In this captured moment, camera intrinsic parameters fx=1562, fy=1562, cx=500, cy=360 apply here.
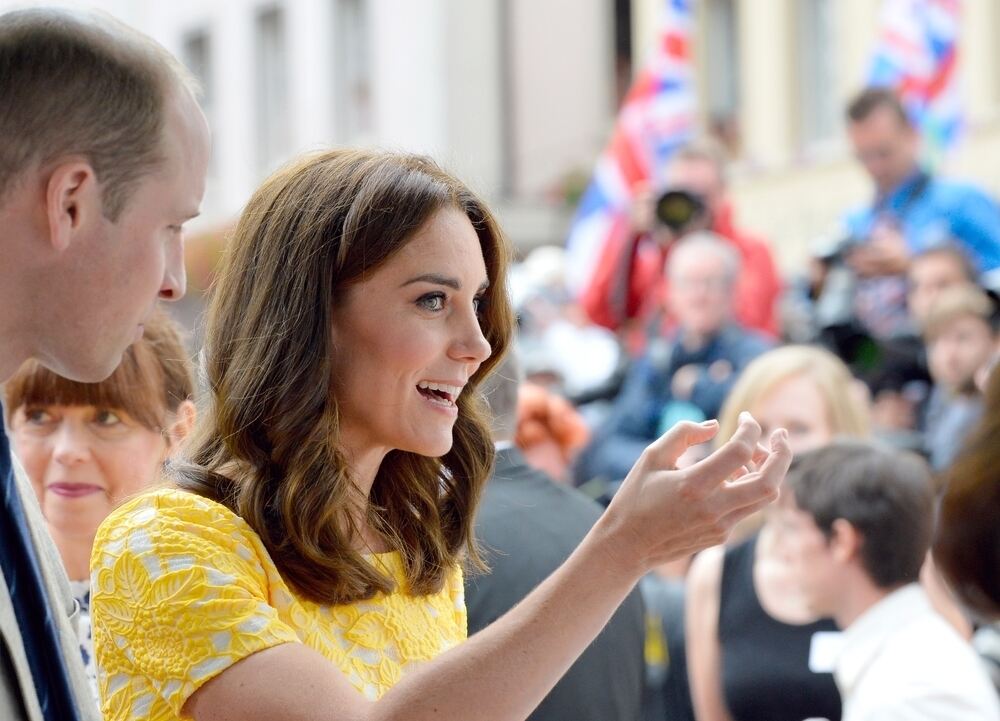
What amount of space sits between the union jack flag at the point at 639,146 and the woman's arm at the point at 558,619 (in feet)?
26.7

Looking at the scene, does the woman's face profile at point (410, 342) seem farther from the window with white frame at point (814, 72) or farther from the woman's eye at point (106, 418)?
the window with white frame at point (814, 72)

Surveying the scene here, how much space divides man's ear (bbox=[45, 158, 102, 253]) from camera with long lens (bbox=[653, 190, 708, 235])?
17.2ft

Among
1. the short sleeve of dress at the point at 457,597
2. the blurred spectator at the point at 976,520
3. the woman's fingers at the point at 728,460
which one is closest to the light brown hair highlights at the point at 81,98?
the woman's fingers at the point at 728,460

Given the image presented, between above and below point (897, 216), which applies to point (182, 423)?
above

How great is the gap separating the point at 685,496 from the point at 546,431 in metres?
3.71

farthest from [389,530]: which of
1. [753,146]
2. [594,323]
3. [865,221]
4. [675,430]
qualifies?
[753,146]

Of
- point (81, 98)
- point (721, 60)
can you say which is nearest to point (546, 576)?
point (81, 98)

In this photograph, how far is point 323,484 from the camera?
2262mm

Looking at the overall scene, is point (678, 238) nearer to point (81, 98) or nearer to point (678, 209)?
point (678, 209)

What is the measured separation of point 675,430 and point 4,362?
2.73ft

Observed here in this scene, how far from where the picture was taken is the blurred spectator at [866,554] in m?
3.61

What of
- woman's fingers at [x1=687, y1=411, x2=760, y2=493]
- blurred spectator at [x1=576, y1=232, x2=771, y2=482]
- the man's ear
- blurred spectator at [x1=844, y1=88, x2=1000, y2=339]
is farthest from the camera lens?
the man's ear

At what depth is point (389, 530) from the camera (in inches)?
99.7

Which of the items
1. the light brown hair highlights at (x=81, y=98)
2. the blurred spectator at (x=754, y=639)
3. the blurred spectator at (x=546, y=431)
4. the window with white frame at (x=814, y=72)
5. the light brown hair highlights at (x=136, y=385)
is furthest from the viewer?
the window with white frame at (x=814, y=72)
